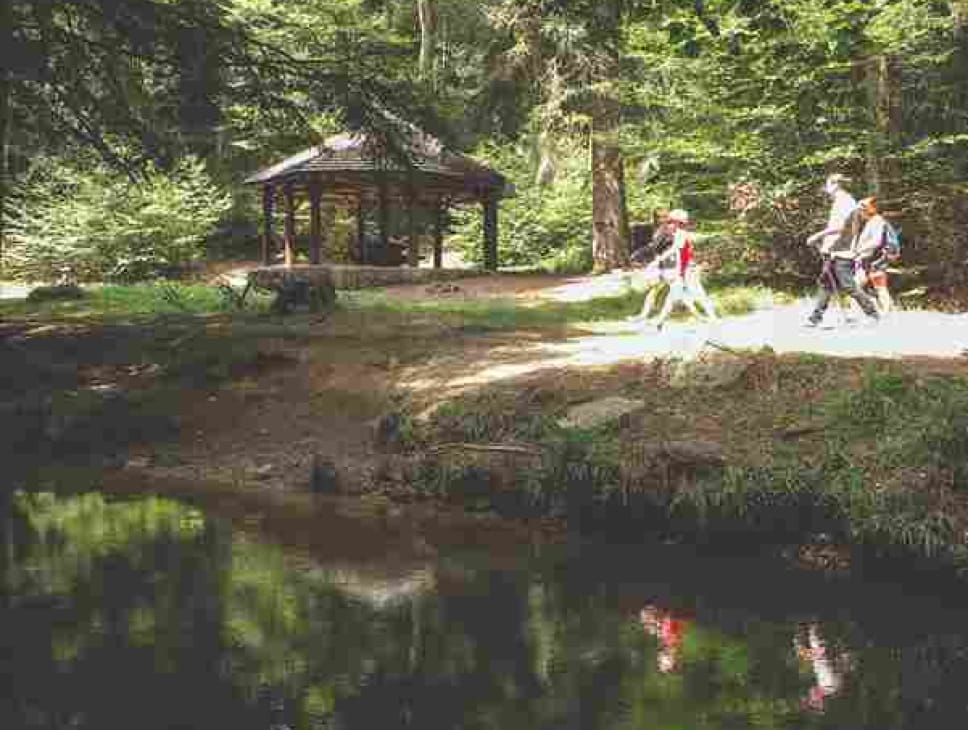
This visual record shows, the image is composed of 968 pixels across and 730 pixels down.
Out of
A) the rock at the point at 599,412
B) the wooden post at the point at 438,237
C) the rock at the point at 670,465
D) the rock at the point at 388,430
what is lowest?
the rock at the point at 388,430

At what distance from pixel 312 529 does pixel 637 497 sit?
2392 mm

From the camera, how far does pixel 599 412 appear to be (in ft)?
30.5

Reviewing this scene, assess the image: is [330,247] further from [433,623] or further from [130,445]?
[433,623]

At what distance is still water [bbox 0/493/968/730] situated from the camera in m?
5.02

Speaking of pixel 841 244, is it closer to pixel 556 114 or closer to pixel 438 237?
pixel 556 114

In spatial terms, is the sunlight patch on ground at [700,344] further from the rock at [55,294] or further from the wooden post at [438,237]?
the wooden post at [438,237]

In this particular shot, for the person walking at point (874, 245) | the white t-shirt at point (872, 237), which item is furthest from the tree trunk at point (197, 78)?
the white t-shirt at point (872, 237)

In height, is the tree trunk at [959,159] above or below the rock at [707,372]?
above

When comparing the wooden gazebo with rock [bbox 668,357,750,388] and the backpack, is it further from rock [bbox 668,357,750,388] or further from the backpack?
rock [bbox 668,357,750,388]

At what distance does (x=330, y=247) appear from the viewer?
3459cm

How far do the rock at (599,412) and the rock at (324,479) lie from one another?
1994 mm

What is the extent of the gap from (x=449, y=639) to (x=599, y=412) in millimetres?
3629

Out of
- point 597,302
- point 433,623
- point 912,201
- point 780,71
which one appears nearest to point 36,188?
Answer: point 597,302

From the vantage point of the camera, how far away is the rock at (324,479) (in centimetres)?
954
